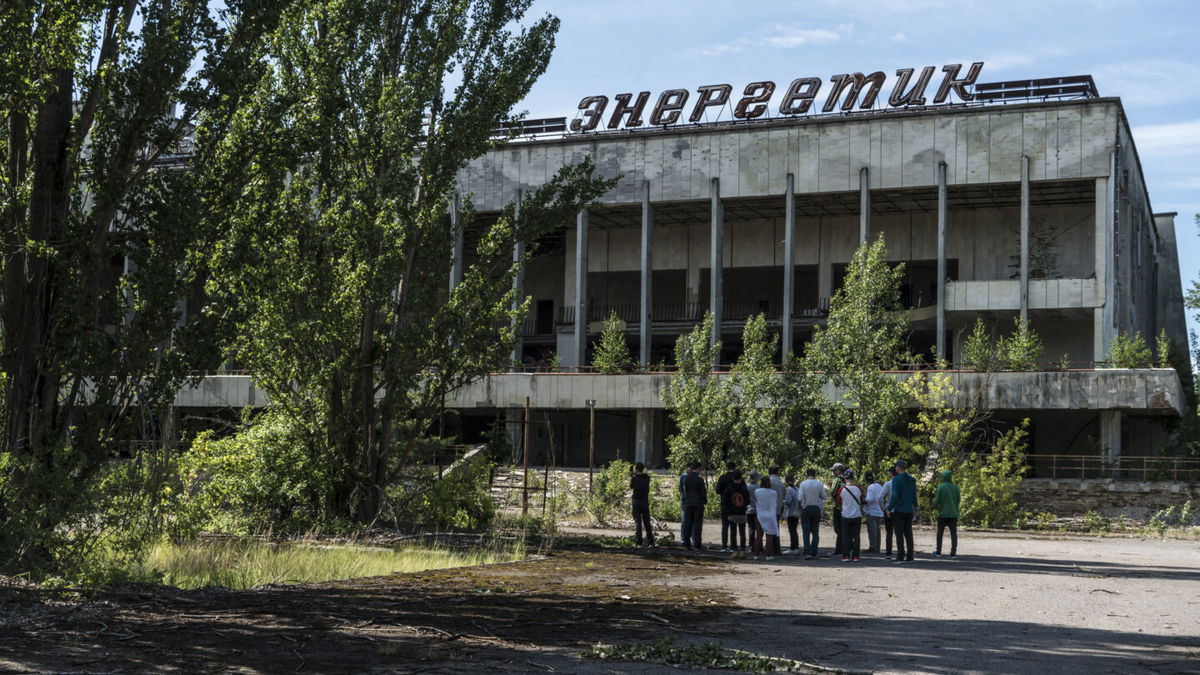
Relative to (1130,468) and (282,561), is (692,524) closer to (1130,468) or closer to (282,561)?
(282,561)

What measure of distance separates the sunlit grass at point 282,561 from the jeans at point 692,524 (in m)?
4.10

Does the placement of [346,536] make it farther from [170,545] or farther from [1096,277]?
[1096,277]

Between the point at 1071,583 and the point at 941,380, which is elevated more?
the point at 941,380

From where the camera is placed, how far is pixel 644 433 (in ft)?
157

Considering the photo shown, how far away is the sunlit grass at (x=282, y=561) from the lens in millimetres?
13305

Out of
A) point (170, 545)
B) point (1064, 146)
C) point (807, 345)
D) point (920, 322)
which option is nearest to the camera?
point (170, 545)

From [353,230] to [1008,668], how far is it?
46.7ft

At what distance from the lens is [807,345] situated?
3722cm

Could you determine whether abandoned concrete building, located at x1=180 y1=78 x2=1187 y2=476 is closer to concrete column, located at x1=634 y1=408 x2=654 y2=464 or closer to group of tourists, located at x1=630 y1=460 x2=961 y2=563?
concrete column, located at x1=634 y1=408 x2=654 y2=464

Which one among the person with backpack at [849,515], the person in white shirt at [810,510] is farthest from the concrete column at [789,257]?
the person with backpack at [849,515]

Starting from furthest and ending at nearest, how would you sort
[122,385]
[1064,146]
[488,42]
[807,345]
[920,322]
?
[920,322]
[1064,146]
[807,345]
[488,42]
[122,385]

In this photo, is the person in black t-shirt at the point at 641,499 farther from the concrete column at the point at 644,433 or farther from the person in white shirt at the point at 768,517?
the concrete column at the point at 644,433

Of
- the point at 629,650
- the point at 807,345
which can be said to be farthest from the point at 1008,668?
the point at 807,345

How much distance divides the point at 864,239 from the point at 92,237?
3559 centimetres
